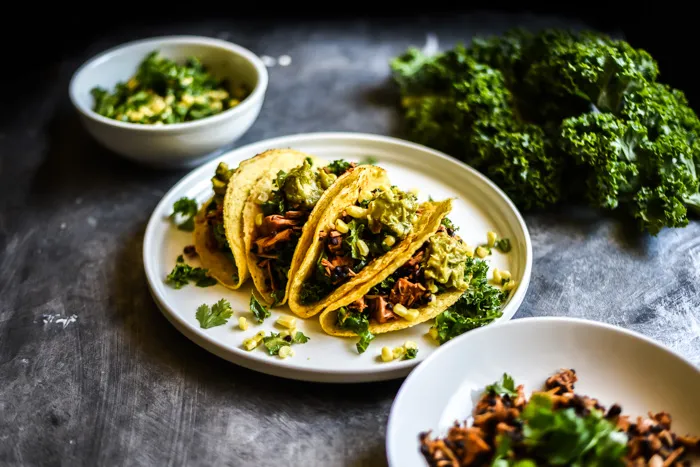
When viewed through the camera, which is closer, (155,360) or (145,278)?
(155,360)

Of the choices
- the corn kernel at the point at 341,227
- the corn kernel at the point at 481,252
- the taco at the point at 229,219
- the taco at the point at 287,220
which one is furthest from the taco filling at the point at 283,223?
the corn kernel at the point at 481,252

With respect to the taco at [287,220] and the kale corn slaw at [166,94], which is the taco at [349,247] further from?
the kale corn slaw at [166,94]

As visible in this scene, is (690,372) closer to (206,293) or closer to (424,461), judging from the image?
(424,461)

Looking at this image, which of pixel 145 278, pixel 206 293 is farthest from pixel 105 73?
pixel 206 293

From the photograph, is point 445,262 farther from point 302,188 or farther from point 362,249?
point 302,188

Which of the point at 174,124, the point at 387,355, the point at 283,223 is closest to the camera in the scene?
the point at 387,355

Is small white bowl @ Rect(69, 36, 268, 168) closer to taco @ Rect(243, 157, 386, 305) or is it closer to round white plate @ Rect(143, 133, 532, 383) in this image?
round white plate @ Rect(143, 133, 532, 383)

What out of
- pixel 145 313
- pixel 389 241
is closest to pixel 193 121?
pixel 145 313
